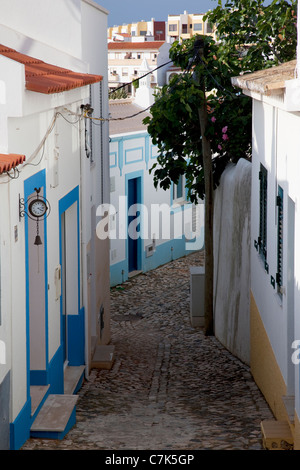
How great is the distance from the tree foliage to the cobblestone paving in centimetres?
326

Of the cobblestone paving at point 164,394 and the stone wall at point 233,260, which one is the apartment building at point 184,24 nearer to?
the cobblestone paving at point 164,394

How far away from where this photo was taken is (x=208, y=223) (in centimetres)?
1424

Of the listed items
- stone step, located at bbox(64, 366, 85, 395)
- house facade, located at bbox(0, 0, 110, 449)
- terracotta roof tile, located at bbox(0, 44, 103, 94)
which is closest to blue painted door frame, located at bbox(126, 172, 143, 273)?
house facade, located at bbox(0, 0, 110, 449)

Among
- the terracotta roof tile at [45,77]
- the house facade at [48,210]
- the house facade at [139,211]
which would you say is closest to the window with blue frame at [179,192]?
the house facade at [139,211]

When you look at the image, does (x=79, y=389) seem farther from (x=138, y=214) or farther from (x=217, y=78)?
(x=138, y=214)

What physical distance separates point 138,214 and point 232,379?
393 inches

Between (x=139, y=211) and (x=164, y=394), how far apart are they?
34.2 ft

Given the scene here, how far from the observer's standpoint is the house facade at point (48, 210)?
6348mm

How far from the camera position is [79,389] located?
10.2m

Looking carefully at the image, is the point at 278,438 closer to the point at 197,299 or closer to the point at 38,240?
the point at 38,240

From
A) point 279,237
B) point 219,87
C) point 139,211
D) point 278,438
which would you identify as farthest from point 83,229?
point 139,211

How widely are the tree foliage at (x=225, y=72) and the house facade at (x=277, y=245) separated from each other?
2.74 metres

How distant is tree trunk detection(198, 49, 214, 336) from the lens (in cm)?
1373

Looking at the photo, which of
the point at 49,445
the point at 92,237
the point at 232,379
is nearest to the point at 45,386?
the point at 49,445
